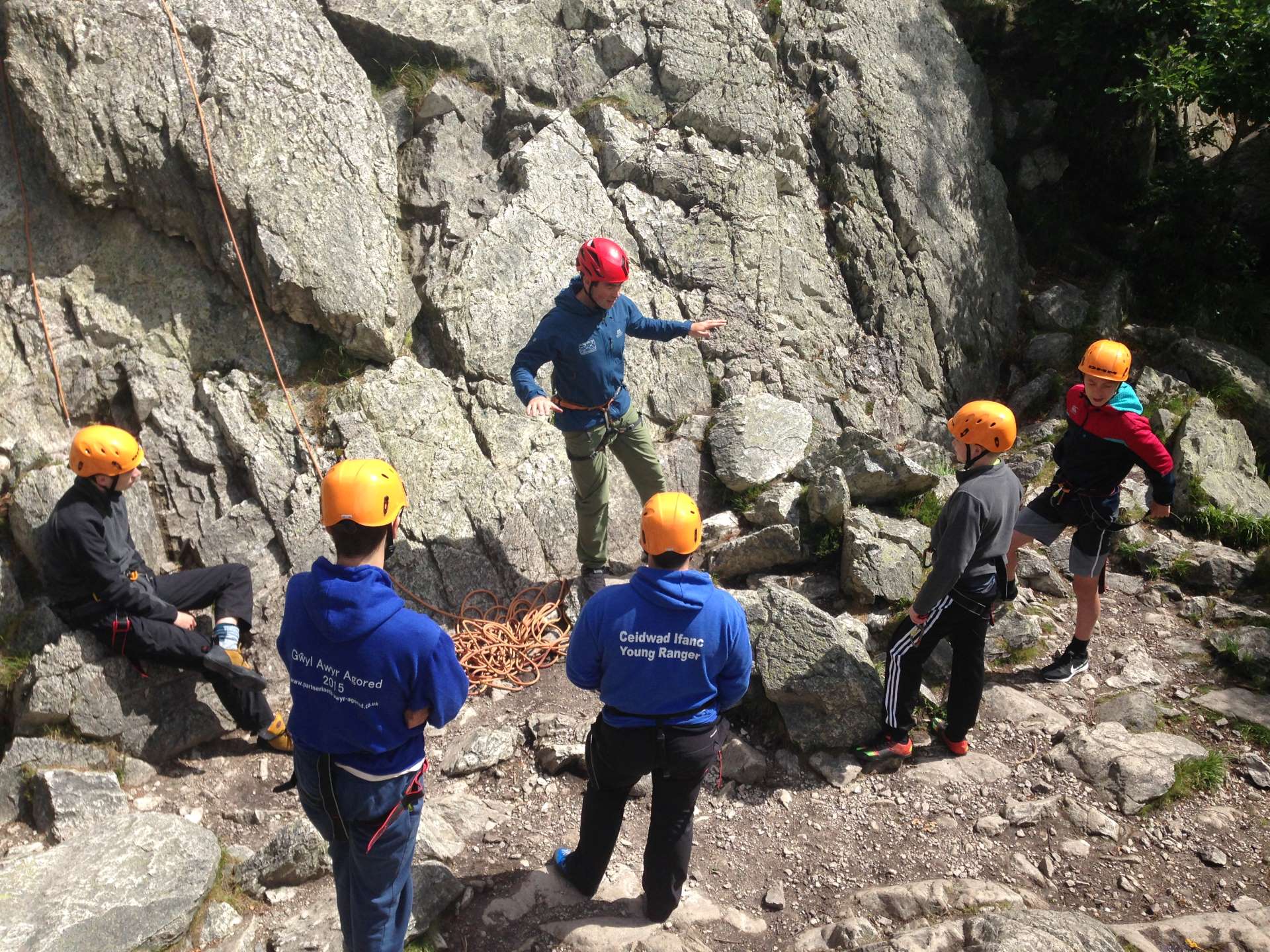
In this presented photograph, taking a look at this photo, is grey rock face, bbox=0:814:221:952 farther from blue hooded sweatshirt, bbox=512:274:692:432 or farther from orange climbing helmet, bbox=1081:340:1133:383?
orange climbing helmet, bbox=1081:340:1133:383

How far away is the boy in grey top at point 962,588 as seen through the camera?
4.83 meters

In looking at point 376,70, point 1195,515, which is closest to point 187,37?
point 376,70

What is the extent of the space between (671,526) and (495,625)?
359cm

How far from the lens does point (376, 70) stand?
343 inches

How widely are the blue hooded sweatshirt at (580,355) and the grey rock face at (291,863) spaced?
10.5 feet

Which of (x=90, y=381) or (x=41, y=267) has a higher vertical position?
(x=41, y=267)

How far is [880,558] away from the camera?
22.6 feet

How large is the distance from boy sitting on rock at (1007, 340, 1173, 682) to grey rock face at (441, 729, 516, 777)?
3.67 metres

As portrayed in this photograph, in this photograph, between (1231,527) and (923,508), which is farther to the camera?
(1231,527)

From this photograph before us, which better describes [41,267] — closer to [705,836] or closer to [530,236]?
[530,236]

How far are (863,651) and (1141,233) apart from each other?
31.9 feet

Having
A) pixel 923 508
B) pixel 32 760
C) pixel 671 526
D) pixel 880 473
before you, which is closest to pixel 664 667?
pixel 671 526

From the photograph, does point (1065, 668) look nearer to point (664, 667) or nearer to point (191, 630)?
point (664, 667)

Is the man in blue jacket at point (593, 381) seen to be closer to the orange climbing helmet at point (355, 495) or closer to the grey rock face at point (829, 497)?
the grey rock face at point (829, 497)
